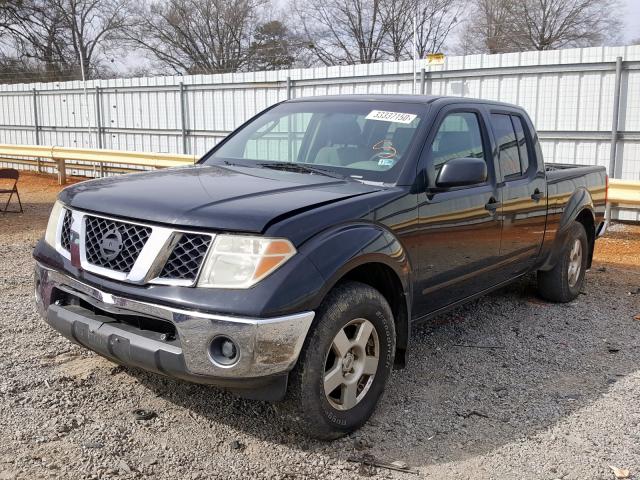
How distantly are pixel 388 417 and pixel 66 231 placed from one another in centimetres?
207

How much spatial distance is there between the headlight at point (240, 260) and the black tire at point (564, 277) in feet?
12.3

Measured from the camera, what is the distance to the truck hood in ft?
9.59

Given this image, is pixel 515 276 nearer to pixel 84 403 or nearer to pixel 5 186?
pixel 84 403

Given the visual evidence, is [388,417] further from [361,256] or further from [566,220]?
[566,220]

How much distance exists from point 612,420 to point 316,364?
72.8 inches

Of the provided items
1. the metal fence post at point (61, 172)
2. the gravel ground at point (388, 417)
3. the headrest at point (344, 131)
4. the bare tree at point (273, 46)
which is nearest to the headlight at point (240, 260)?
the gravel ground at point (388, 417)

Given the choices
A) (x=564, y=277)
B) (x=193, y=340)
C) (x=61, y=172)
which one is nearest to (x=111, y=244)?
(x=193, y=340)

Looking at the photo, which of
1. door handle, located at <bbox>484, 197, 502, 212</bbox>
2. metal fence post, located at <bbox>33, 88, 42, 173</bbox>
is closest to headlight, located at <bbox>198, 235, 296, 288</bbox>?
door handle, located at <bbox>484, 197, 502, 212</bbox>

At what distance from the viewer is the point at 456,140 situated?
4.34m

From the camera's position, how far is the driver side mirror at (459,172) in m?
3.77

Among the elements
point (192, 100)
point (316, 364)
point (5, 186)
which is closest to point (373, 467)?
point (316, 364)

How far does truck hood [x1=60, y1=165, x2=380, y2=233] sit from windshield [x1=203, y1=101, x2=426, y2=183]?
0.23 m

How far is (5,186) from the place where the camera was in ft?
54.3

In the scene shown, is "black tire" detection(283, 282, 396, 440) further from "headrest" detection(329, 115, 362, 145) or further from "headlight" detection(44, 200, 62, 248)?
"headlight" detection(44, 200, 62, 248)
